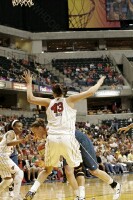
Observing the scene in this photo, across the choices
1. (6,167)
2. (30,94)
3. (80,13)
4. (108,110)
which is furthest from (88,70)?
(30,94)

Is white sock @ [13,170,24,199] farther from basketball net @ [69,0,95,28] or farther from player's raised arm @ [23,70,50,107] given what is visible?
basketball net @ [69,0,95,28]

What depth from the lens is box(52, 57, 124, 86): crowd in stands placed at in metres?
42.6

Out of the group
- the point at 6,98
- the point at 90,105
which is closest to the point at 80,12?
the point at 90,105

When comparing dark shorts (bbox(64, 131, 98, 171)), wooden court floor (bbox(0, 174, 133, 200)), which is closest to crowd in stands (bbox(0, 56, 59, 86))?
wooden court floor (bbox(0, 174, 133, 200))

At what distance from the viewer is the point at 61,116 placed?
24.1ft

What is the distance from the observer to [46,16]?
4759cm

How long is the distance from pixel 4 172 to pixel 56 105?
110 inches

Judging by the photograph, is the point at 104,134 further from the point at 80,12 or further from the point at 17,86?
the point at 80,12

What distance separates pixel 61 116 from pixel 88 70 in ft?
122

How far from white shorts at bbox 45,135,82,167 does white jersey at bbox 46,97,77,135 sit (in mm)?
108

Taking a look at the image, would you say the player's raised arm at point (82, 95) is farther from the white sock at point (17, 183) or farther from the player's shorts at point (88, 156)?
the white sock at point (17, 183)

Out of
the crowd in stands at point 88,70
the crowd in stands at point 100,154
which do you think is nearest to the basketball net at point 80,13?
the crowd in stands at point 88,70

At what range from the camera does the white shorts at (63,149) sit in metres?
7.35

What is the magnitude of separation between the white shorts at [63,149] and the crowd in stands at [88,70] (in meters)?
34.1
